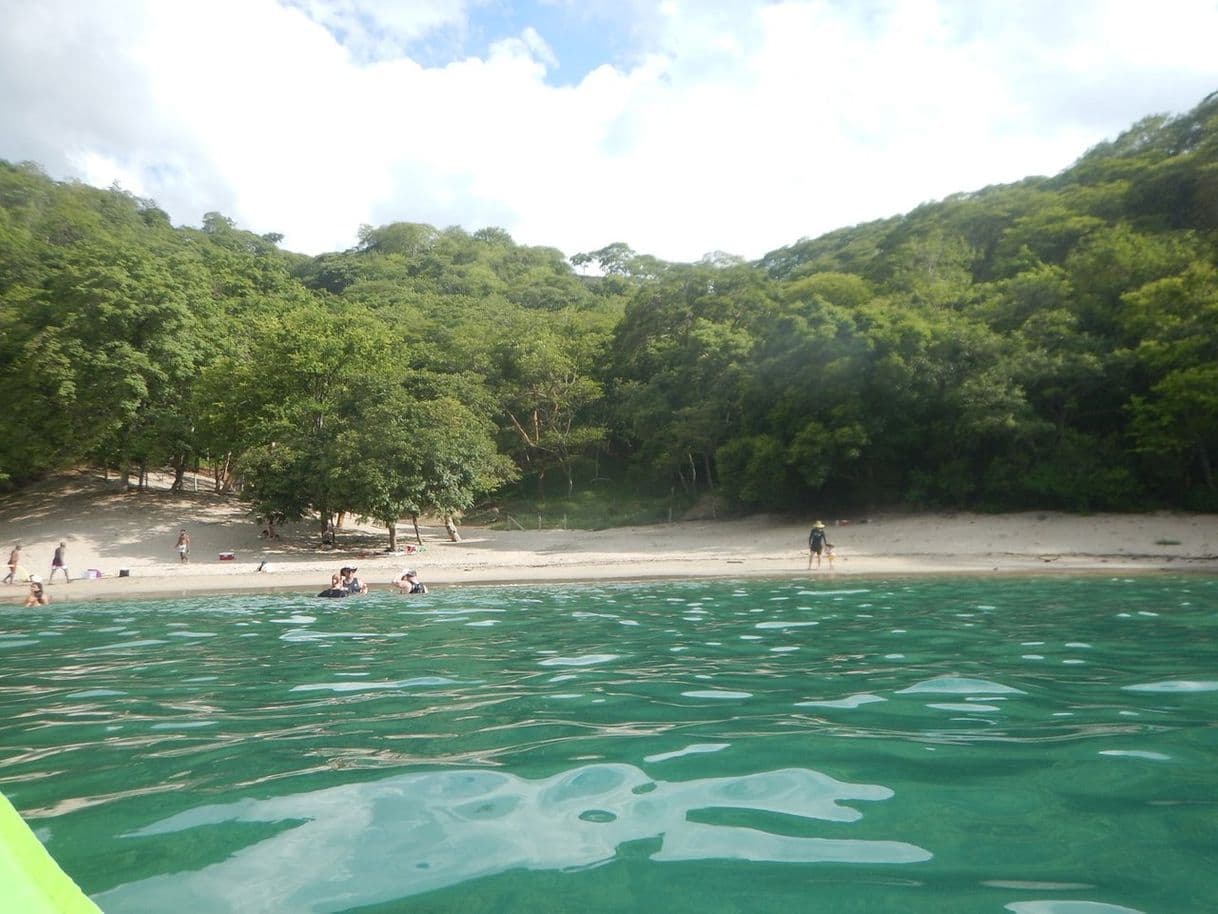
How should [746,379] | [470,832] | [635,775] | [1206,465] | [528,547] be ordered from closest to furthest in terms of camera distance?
[470,832]
[635,775]
[1206,465]
[528,547]
[746,379]

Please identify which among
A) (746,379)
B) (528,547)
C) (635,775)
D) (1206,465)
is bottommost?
(528,547)

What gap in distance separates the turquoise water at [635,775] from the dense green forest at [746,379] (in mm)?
22223

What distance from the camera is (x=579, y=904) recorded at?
257 cm

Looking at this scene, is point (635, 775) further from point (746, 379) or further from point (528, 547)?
point (746, 379)

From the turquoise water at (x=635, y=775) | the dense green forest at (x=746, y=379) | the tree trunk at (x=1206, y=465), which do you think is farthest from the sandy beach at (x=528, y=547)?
the turquoise water at (x=635, y=775)

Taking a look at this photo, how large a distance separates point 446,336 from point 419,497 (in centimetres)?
2534

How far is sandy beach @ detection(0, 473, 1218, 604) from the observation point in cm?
2119

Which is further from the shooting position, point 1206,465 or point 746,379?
point 746,379

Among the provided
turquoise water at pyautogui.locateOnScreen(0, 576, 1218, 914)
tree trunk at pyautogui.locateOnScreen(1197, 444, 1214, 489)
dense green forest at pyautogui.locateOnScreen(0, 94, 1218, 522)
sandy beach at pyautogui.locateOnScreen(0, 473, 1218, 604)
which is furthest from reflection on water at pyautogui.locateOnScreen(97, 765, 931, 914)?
tree trunk at pyautogui.locateOnScreen(1197, 444, 1214, 489)

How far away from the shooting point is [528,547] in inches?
1318

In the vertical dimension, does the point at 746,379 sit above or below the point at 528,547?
above

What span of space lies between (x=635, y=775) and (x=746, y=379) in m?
33.1

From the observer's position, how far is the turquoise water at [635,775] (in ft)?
8.87

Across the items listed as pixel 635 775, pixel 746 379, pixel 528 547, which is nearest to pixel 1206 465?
pixel 746 379
